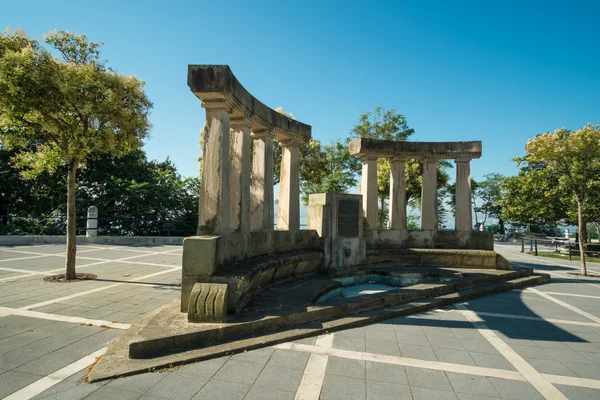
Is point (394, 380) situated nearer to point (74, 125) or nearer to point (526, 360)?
point (526, 360)

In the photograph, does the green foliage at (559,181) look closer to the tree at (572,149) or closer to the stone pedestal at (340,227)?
the tree at (572,149)

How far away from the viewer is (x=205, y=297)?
15.1 ft

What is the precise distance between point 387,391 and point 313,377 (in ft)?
2.55

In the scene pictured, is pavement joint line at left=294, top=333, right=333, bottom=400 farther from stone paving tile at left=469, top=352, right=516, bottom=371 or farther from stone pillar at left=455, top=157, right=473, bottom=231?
stone pillar at left=455, top=157, right=473, bottom=231

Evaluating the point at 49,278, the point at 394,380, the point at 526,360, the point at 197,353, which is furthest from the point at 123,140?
the point at 526,360

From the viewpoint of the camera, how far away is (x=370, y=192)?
1071 cm

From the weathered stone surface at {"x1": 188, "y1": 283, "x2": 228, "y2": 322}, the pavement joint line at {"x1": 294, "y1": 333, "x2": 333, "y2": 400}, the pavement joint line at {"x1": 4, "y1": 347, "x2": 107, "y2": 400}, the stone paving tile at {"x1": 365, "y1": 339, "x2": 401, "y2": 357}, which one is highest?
the weathered stone surface at {"x1": 188, "y1": 283, "x2": 228, "y2": 322}

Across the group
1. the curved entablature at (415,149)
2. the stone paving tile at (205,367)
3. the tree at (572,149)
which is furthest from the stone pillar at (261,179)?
the tree at (572,149)

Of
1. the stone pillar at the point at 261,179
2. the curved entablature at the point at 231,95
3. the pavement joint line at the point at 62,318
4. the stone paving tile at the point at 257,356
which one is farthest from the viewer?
the stone pillar at the point at 261,179

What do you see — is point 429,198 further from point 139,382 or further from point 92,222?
point 92,222

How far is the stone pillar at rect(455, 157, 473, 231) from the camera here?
10648 mm

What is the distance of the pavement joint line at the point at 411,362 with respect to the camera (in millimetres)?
3637

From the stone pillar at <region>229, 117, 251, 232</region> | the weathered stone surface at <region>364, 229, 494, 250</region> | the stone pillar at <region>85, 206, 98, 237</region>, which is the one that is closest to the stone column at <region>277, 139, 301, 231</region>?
the stone pillar at <region>229, 117, 251, 232</region>

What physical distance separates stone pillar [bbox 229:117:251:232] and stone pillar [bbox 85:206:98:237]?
13451mm
